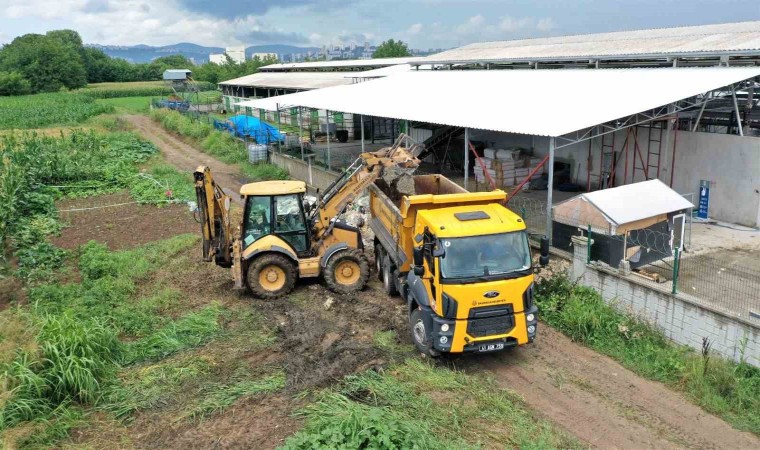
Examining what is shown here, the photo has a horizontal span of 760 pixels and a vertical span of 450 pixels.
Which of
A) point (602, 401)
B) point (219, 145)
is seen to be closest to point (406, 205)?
point (602, 401)

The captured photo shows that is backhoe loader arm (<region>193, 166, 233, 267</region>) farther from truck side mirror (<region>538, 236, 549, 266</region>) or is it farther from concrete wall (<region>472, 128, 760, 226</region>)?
concrete wall (<region>472, 128, 760, 226</region>)

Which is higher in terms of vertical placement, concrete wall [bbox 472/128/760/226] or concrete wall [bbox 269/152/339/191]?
concrete wall [bbox 472/128/760/226]

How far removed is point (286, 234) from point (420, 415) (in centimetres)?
580

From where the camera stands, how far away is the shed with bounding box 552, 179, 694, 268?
11344 mm

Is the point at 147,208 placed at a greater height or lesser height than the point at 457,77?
lesser

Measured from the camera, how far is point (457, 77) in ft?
80.4

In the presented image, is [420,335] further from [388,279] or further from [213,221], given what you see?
[213,221]

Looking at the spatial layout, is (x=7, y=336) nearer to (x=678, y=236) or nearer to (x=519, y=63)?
(x=678, y=236)

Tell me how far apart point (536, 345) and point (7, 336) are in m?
8.56

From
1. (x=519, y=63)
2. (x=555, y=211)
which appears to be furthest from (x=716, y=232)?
(x=519, y=63)

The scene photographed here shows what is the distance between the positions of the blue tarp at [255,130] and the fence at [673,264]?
2129 cm

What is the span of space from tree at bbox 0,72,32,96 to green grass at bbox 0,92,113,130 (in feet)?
34.5

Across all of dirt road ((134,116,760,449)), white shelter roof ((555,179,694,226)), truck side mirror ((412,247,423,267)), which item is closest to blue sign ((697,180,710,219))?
white shelter roof ((555,179,694,226))

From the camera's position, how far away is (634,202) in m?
12.2
